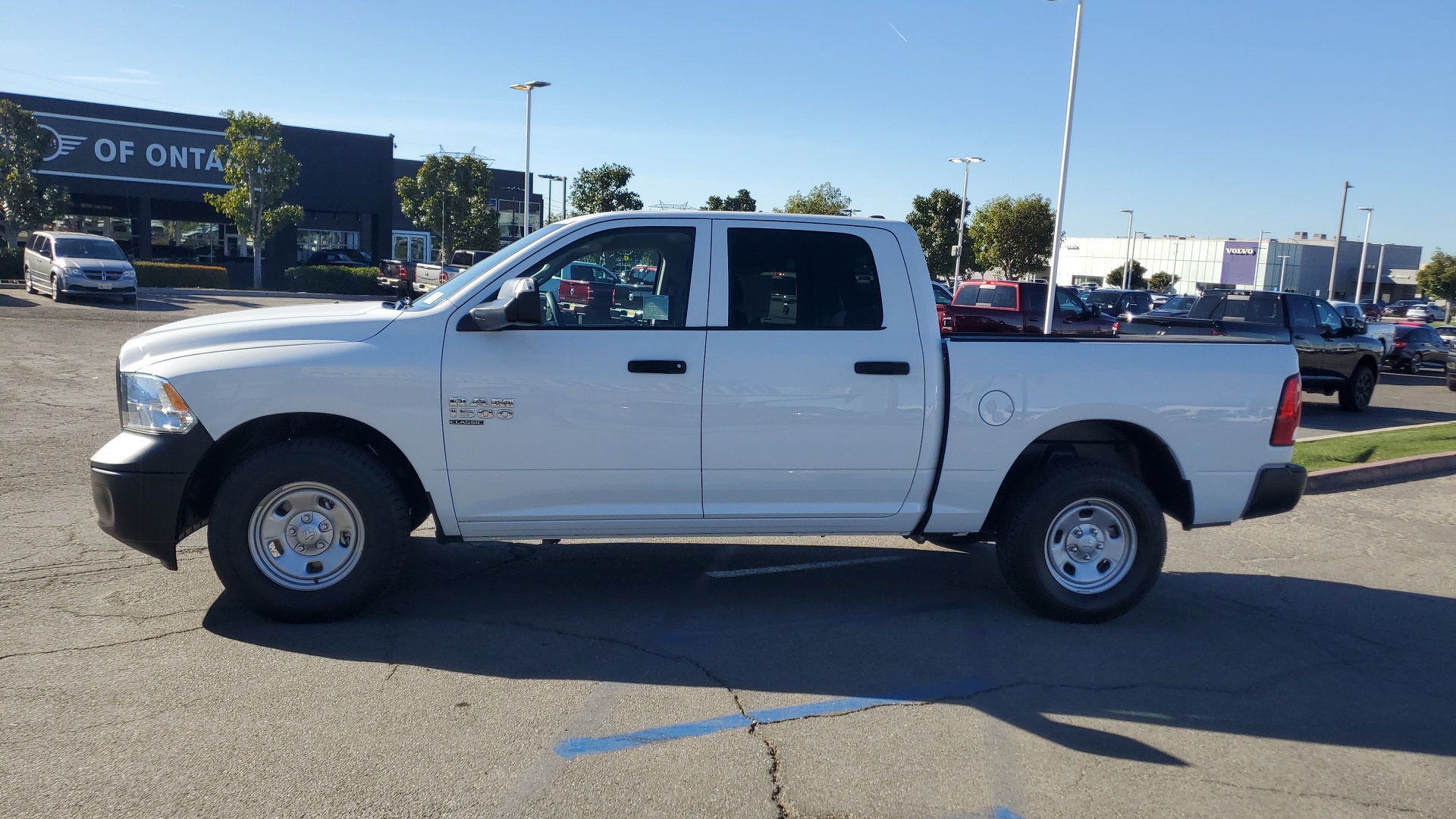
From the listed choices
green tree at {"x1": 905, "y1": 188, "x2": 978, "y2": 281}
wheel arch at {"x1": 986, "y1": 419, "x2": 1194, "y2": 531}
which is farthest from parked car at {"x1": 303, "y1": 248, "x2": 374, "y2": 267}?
wheel arch at {"x1": 986, "y1": 419, "x2": 1194, "y2": 531}

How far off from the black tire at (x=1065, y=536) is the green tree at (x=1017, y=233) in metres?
48.2

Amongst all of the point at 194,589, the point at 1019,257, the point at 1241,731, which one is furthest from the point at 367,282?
the point at 1241,731

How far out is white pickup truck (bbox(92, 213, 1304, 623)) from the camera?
5039 mm

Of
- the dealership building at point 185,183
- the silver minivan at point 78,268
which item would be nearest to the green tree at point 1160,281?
the dealership building at point 185,183

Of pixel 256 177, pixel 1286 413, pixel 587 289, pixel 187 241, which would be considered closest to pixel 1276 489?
pixel 1286 413

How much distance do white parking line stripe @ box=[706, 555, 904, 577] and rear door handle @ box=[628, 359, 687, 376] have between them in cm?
168

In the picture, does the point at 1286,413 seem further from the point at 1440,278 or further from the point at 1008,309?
the point at 1440,278

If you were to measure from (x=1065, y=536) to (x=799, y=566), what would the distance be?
1697 millimetres

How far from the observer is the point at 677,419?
523 cm

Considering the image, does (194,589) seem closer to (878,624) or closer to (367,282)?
(878,624)

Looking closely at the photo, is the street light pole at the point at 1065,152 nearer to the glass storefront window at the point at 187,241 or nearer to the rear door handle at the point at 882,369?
the rear door handle at the point at 882,369

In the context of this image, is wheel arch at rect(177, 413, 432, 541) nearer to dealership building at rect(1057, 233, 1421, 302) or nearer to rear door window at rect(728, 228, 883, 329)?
rear door window at rect(728, 228, 883, 329)

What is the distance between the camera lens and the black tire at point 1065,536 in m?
5.55

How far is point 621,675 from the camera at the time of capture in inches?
186
